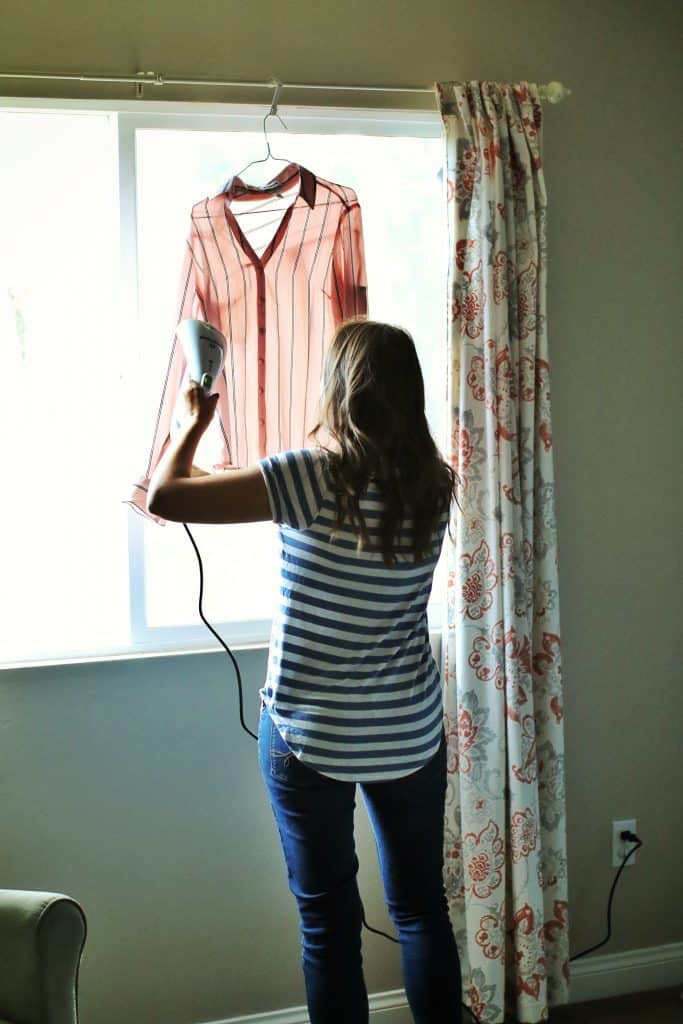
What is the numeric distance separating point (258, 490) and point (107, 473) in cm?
89

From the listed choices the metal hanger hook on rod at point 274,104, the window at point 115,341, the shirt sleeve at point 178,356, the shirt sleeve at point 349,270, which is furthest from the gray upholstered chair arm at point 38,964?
the metal hanger hook on rod at point 274,104

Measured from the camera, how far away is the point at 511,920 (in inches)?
73.6

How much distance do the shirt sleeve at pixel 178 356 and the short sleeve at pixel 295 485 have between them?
56cm

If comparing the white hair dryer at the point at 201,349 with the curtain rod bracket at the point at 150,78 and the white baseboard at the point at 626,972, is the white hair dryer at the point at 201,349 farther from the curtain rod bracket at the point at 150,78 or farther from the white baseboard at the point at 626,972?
the white baseboard at the point at 626,972

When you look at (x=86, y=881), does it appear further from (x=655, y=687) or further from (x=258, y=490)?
(x=655, y=687)

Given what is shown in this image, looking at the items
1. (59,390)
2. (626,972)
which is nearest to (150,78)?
(59,390)

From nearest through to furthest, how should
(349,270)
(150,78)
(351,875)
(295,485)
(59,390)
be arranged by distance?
(295,485), (351,875), (150,78), (349,270), (59,390)

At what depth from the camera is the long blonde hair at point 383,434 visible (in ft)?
4.10

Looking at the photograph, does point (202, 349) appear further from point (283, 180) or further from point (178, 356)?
point (283, 180)

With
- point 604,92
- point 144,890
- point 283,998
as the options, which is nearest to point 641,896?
point 283,998

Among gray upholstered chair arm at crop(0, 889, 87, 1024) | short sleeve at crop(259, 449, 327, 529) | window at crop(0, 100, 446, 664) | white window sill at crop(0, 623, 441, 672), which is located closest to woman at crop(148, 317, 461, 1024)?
short sleeve at crop(259, 449, 327, 529)

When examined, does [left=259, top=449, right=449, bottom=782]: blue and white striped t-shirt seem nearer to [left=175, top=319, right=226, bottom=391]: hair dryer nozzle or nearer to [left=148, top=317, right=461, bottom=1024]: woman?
[left=148, top=317, right=461, bottom=1024]: woman

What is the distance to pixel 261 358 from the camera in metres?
1.80

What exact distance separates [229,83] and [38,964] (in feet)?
5.32
